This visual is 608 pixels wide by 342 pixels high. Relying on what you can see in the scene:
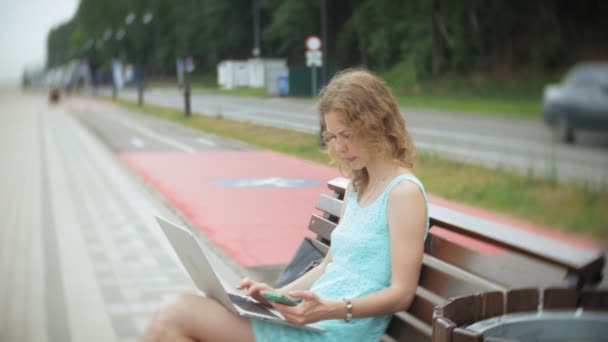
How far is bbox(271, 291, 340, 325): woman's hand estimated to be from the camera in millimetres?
2426

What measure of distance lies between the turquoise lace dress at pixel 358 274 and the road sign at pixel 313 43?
881cm

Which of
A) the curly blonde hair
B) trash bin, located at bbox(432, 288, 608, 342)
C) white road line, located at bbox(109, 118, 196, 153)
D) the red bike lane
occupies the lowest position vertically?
white road line, located at bbox(109, 118, 196, 153)

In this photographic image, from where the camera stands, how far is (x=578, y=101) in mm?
2318

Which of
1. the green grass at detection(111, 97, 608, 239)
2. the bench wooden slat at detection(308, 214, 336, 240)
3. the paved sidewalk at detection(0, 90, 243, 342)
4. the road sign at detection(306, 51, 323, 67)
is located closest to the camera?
the bench wooden slat at detection(308, 214, 336, 240)

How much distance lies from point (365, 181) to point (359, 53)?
5.17 m

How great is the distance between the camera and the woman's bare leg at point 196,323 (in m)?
2.56

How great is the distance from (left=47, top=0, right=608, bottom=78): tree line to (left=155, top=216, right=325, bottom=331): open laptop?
1060 mm

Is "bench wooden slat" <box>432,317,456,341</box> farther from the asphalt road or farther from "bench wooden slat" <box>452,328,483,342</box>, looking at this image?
the asphalt road

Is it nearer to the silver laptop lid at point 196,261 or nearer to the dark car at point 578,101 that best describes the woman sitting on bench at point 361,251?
the silver laptop lid at point 196,261

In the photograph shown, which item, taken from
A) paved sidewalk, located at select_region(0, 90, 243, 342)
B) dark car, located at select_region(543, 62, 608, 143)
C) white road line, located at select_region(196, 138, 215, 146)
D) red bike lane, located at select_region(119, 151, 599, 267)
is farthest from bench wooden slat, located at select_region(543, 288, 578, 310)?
white road line, located at select_region(196, 138, 215, 146)

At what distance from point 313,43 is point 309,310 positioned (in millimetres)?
9483

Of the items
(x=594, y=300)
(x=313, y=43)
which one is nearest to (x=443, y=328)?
(x=594, y=300)

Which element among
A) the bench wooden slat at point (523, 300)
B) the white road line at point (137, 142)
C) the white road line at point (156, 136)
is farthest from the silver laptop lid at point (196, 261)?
the white road line at point (137, 142)

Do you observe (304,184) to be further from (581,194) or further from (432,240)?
(432,240)
